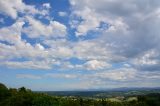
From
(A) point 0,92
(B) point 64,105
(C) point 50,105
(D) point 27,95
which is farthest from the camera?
(A) point 0,92

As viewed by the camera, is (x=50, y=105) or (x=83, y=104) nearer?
(x=50, y=105)

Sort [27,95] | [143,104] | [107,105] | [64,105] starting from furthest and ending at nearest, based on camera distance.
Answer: [107,105] → [143,104] → [27,95] → [64,105]

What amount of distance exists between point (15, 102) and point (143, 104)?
79.6m

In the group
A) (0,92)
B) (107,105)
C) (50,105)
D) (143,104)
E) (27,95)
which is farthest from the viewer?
(107,105)

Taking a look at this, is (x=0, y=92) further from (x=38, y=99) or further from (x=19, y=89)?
(x=38, y=99)

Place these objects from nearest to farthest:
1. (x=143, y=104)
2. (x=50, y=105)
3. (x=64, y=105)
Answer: (x=50, y=105) < (x=64, y=105) < (x=143, y=104)

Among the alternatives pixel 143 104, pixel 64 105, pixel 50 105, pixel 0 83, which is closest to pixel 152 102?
pixel 143 104

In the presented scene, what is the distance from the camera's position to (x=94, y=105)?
171 meters

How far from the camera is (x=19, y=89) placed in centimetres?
17575

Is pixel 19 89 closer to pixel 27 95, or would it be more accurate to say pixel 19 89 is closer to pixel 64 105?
pixel 27 95

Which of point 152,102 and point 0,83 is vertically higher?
point 0,83

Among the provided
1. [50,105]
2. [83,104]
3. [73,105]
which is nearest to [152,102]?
[83,104]

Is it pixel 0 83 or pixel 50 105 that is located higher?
pixel 0 83

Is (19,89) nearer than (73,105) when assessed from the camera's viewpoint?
No
